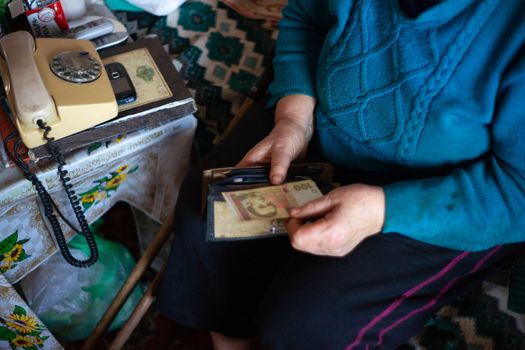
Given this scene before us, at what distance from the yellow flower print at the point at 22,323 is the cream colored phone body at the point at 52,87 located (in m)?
0.40

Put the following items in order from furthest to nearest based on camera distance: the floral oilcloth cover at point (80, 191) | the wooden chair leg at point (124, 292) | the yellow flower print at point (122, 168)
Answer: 1. the wooden chair leg at point (124, 292)
2. the yellow flower print at point (122, 168)
3. the floral oilcloth cover at point (80, 191)

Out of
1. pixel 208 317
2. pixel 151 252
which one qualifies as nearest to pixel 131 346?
pixel 151 252

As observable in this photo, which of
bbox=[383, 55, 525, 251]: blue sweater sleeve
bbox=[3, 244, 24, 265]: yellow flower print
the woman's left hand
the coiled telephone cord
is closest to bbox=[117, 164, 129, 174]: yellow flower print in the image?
the coiled telephone cord

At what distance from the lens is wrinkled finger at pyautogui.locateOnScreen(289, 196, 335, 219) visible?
0.78 metres

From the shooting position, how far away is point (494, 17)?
723mm

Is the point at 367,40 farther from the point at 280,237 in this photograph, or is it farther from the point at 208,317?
the point at 208,317

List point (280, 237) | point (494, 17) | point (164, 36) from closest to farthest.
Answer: point (494, 17) < point (280, 237) < point (164, 36)

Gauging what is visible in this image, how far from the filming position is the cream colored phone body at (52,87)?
0.83 metres

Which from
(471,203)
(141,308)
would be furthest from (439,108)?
(141,308)

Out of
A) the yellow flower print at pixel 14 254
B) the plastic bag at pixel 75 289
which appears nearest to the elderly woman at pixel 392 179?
the yellow flower print at pixel 14 254

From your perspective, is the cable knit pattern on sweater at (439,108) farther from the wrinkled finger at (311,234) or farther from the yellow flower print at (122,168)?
the yellow flower print at (122,168)

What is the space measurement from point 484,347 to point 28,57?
1.03 m

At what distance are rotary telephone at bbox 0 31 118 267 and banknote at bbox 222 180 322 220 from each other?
0.30m

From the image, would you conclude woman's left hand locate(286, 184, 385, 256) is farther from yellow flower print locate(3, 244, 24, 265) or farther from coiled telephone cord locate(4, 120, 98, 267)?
yellow flower print locate(3, 244, 24, 265)
